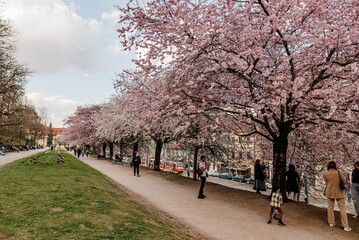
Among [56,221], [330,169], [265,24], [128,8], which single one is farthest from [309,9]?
[56,221]

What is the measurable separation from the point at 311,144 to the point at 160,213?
855cm

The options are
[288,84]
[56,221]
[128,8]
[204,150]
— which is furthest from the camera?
[204,150]

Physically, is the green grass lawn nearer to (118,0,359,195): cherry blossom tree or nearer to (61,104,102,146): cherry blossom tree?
(118,0,359,195): cherry blossom tree

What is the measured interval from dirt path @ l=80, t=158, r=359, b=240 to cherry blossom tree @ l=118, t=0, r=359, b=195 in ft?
5.32

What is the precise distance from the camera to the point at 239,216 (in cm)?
977

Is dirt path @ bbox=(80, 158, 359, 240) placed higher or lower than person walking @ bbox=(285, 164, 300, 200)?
lower

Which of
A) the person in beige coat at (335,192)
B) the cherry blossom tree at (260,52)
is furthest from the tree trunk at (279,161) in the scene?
the person in beige coat at (335,192)

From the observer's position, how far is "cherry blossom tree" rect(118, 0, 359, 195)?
8984mm

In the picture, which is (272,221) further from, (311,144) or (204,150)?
(204,150)

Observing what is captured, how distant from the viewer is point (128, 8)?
10703mm

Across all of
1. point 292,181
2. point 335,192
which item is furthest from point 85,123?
point 335,192

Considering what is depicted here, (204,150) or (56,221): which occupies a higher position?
(204,150)

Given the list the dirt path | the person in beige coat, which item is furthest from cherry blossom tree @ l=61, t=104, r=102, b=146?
the person in beige coat

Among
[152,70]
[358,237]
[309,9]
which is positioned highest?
[309,9]
